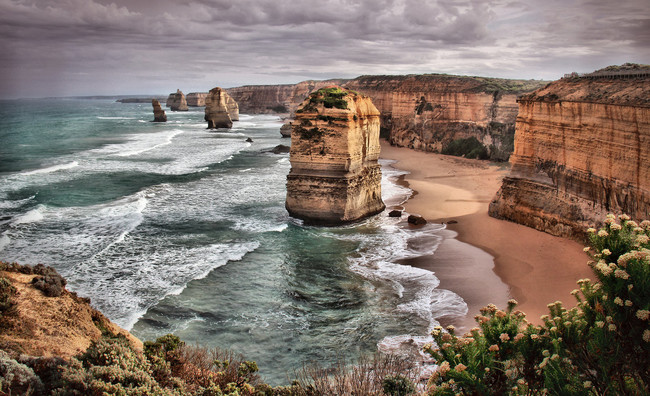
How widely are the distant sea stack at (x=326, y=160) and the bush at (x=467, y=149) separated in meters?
26.1

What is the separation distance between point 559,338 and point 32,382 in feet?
23.0

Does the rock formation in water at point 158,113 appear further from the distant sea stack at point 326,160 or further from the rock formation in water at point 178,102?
the distant sea stack at point 326,160

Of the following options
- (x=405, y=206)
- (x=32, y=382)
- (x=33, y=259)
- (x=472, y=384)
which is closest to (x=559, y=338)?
(x=472, y=384)

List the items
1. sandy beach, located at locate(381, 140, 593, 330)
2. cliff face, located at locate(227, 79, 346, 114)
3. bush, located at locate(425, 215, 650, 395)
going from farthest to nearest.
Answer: cliff face, located at locate(227, 79, 346, 114), sandy beach, located at locate(381, 140, 593, 330), bush, located at locate(425, 215, 650, 395)

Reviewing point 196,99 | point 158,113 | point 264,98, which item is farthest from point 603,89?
point 196,99

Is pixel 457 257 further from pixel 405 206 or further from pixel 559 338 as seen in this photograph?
pixel 559 338

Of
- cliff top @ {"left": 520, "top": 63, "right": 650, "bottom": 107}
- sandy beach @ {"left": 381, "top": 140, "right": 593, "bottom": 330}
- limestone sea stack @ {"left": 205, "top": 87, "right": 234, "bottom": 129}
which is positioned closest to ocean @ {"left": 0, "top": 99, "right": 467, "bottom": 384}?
sandy beach @ {"left": 381, "top": 140, "right": 593, "bottom": 330}

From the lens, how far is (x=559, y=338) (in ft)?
19.9

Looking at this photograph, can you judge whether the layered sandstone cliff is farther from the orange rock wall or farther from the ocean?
the orange rock wall

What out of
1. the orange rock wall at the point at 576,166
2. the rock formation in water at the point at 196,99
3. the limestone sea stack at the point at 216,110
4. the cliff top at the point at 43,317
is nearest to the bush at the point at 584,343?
the cliff top at the point at 43,317

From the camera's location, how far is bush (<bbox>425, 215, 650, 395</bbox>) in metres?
5.37

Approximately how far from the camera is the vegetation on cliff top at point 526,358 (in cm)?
542

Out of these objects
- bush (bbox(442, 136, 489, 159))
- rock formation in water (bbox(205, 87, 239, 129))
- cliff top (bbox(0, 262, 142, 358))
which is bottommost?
cliff top (bbox(0, 262, 142, 358))

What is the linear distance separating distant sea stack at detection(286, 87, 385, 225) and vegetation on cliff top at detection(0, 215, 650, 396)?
14.9 m
